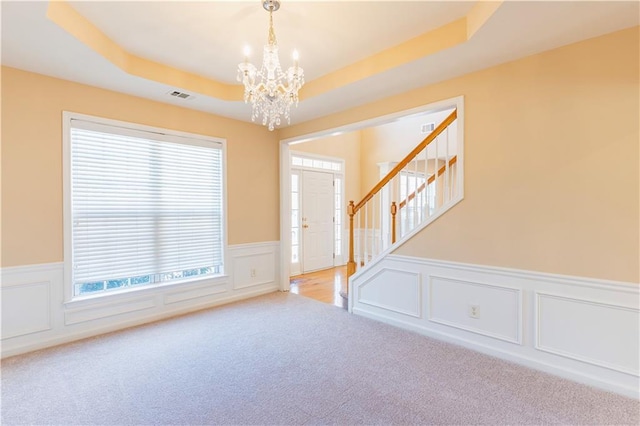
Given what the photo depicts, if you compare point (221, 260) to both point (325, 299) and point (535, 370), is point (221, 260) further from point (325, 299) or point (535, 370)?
point (535, 370)

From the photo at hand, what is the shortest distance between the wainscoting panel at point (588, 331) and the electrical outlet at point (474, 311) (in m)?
0.45

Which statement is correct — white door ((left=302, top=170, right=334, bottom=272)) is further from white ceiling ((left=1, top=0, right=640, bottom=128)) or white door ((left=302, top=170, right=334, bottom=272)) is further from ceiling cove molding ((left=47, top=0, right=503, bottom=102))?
A: white ceiling ((left=1, top=0, right=640, bottom=128))

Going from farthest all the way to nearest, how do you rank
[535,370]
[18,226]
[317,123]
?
[317,123] < [18,226] < [535,370]

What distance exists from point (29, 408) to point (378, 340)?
2.67m

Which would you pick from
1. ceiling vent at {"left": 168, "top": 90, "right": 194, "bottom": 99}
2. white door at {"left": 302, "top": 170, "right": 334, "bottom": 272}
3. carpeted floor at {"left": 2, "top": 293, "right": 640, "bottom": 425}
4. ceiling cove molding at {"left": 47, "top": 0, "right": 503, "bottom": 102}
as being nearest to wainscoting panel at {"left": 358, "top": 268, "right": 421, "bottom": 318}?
carpeted floor at {"left": 2, "top": 293, "right": 640, "bottom": 425}

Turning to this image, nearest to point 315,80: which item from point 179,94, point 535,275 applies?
point 179,94

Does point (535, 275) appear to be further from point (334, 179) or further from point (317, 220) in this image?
point (334, 179)

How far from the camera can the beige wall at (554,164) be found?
2.13 metres

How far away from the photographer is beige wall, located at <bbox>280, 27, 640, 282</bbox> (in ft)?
6.99

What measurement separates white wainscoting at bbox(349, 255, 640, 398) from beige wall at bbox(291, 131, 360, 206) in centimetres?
360

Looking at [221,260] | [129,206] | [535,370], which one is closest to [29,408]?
[129,206]

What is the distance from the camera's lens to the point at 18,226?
276 centimetres

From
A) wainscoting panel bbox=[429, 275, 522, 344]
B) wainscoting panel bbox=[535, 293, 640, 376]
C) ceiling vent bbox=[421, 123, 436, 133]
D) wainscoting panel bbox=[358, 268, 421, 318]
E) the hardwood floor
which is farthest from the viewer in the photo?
ceiling vent bbox=[421, 123, 436, 133]

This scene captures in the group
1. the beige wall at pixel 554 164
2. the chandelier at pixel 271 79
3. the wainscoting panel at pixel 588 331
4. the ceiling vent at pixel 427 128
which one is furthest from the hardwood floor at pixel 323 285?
the ceiling vent at pixel 427 128
